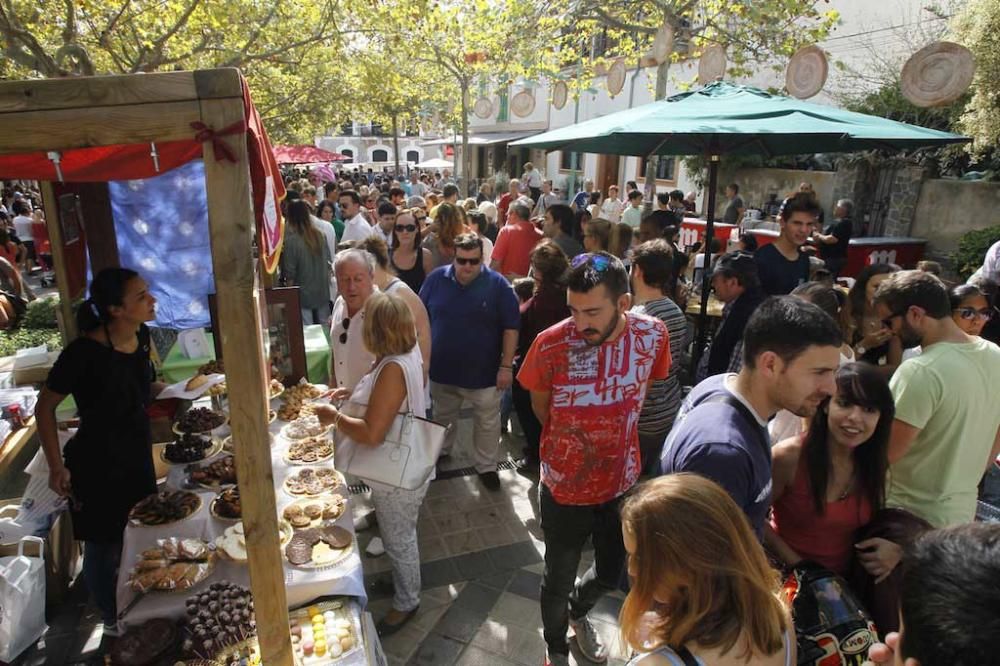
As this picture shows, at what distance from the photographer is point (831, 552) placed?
2.16m

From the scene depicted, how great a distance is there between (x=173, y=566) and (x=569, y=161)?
2576cm

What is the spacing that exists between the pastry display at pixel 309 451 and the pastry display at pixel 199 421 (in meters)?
0.62

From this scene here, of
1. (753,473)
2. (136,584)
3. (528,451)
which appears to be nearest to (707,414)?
(753,473)

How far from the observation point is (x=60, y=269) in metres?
4.01

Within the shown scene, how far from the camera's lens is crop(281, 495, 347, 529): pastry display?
2936mm

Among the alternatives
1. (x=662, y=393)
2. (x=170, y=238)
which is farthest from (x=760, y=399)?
(x=170, y=238)

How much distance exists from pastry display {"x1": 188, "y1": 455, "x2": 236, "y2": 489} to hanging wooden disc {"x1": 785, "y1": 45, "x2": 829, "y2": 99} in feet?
25.2

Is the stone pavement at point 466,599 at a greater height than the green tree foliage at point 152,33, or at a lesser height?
lesser

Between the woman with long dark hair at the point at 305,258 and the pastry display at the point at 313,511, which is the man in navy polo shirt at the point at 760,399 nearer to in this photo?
the pastry display at the point at 313,511

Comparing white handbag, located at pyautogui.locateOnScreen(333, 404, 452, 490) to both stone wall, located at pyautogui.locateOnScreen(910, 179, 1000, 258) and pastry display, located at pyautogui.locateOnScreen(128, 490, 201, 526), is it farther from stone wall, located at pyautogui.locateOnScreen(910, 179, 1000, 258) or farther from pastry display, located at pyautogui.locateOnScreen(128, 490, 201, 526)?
stone wall, located at pyautogui.locateOnScreen(910, 179, 1000, 258)

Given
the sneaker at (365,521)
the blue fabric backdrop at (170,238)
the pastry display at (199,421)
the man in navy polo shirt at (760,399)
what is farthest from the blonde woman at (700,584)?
the blue fabric backdrop at (170,238)

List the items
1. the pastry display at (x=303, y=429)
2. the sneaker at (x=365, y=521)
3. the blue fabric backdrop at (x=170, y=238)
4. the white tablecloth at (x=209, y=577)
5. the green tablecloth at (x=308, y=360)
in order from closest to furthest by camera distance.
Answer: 1. the white tablecloth at (x=209, y=577)
2. the pastry display at (x=303, y=429)
3. the sneaker at (x=365, y=521)
4. the green tablecloth at (x=308, y=360)
5. the blue fabric backdrop at (x=170, y=238)

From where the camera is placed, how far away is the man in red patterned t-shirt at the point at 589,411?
2.55m

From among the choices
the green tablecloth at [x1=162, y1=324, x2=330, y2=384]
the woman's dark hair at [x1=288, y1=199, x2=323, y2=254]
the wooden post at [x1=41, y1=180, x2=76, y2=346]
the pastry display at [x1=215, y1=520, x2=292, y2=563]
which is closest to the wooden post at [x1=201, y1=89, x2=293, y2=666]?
the pastry display at [x1=215, y1=520, x2=292, y2=563]
